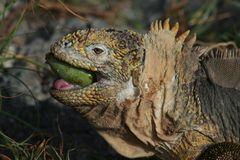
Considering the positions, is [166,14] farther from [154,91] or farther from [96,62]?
[96,62]

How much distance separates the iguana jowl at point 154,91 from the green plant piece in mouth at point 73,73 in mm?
34

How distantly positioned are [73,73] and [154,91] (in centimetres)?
52

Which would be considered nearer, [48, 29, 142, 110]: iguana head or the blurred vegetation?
[48, 29, 142, 110]: iguana head

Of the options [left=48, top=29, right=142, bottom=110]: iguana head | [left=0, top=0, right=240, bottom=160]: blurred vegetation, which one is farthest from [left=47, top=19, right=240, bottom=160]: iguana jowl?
[left=0, top=0, right=240, bottom=160]: blurred vegetation

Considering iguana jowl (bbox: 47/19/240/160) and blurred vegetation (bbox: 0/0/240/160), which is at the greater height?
blurred vegetation (bbox: 0/0/240/160)

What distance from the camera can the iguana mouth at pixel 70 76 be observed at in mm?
4703

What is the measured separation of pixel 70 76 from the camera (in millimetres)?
4715

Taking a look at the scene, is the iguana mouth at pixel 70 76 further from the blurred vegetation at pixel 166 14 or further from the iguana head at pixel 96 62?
the blurred vegetation at pixel 166 14

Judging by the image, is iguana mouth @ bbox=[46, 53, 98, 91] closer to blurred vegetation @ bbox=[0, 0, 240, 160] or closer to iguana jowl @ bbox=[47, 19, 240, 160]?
iguana jowl @ bbox=[47, 19, 240, 160]

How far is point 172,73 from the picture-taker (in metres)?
4.84

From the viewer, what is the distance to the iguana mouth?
15.4ft

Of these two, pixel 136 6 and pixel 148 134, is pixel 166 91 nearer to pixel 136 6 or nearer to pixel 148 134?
pixel 148 134

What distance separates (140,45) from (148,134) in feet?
1.91

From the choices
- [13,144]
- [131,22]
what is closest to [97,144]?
[13,144]
